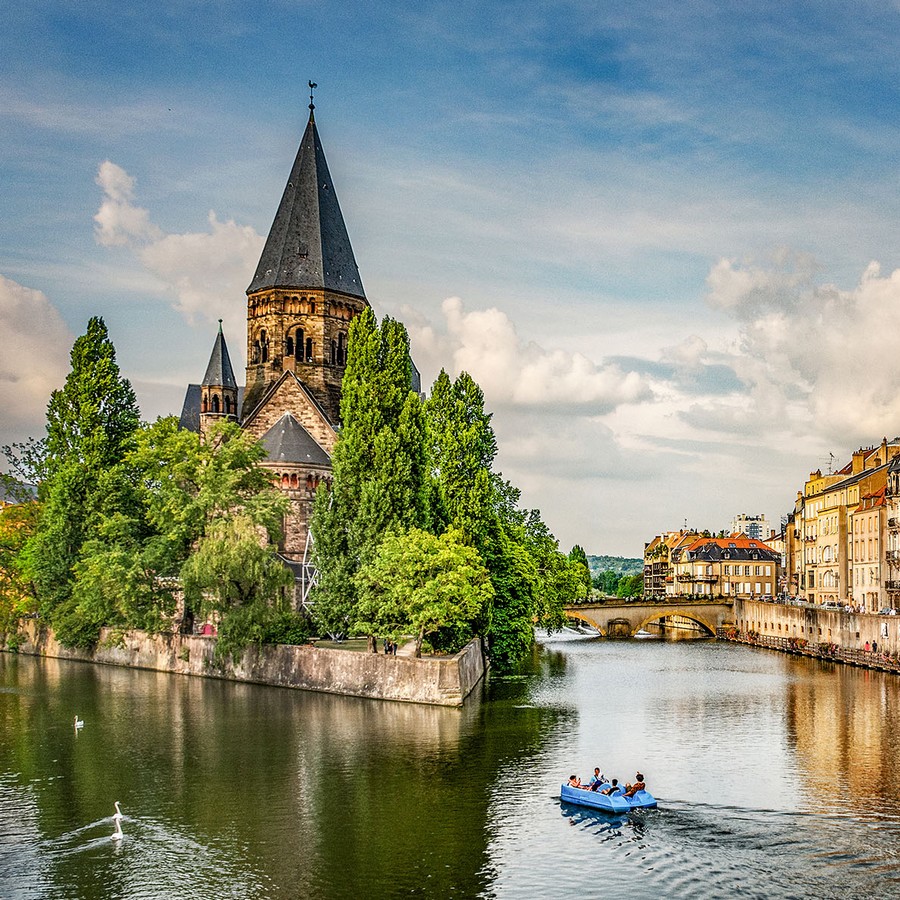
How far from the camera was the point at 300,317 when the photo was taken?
327ft

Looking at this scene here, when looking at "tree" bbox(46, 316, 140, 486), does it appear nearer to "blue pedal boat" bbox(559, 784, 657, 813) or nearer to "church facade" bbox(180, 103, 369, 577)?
"church facade" bbox(180, 103, 369, 577)

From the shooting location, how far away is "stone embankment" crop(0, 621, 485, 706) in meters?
56.0

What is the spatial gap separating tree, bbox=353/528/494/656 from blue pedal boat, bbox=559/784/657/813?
69.1 ft

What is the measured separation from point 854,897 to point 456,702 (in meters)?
28.9

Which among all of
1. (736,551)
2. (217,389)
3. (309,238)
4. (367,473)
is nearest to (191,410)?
(217,389)

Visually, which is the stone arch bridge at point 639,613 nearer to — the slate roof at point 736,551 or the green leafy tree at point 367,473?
the slate roof at point 736,551

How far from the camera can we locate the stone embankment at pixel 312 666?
55969mm

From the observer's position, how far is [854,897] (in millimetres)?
28125

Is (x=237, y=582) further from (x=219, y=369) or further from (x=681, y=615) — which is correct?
(x=681, y=615)

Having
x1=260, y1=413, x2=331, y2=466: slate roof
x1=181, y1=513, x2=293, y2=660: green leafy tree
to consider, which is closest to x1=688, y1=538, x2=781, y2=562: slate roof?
x1=260, y1=413, x2=331, y2=466: slate roof

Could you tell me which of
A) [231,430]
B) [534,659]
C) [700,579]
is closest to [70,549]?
[231,430]

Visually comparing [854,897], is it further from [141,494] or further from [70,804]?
[141,494]

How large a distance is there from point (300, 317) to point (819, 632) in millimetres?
49996

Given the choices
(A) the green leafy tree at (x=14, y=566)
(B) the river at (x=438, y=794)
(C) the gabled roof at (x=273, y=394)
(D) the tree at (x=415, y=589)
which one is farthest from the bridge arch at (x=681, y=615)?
(D) the tree at (x=415, y=589)
